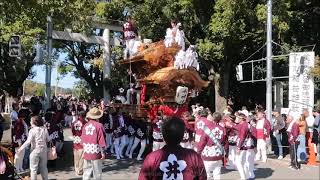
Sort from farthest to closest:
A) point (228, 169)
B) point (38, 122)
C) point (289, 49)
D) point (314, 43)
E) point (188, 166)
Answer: point (314, 43)
point (289, 49)
point (228, 169)
point (38, 122)
point (188, 166)

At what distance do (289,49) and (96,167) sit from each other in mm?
18414

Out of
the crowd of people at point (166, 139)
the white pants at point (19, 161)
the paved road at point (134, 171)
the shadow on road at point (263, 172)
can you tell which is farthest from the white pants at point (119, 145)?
the shadow on road at point (263, 172)

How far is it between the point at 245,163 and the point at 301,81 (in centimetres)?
688

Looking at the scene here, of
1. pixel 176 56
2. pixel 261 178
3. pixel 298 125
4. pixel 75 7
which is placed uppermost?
pixel 75 7

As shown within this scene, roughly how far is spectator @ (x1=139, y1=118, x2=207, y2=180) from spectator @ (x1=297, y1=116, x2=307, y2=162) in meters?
11.5

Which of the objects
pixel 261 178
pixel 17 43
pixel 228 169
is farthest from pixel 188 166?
pixel 17 43

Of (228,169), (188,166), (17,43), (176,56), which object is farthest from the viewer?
(17,43)

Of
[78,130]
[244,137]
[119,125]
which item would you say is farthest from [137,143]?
[244,137]

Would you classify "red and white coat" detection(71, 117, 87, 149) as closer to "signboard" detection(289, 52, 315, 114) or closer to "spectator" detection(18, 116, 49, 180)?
"spectator" detection(18, 116, 49, 180)

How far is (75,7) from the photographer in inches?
648

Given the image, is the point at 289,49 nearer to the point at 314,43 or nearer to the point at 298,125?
the point at 314,43

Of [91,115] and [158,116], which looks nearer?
[91,115]

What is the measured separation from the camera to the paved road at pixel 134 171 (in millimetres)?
12977

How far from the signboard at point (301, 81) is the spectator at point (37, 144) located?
10.8m
